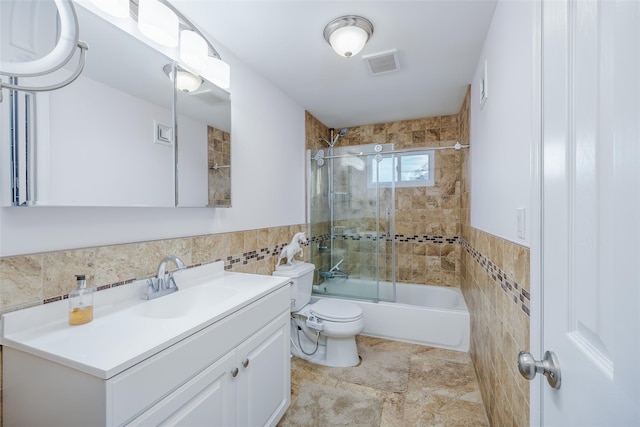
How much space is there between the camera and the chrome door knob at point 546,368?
1.95 ft

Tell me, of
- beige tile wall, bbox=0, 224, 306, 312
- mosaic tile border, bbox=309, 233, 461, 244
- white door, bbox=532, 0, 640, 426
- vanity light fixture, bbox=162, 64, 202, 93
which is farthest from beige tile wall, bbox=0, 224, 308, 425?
white door, bbox=532, 0, 640, 426

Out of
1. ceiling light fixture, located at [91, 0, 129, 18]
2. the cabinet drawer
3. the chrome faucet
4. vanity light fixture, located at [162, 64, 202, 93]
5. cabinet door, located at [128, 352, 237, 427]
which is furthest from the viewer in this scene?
vanity light fixture, located at [162, 64, 202, 93]

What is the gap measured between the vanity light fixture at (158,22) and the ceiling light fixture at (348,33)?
2.66 feet

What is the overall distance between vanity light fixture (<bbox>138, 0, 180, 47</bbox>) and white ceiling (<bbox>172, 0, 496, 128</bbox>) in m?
0.15

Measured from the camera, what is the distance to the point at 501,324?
4.27ft

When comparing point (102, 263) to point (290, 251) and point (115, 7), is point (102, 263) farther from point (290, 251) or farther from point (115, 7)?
point (290, 251)

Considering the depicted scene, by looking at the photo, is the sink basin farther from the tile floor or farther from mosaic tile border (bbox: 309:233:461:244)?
mosaic tile border (bbox: 309:233:461:244)

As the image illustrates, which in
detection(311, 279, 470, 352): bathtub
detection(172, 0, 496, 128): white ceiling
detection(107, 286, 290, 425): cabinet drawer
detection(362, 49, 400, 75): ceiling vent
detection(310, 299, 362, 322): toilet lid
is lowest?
detection(311, 279, 470, 352): bathtub

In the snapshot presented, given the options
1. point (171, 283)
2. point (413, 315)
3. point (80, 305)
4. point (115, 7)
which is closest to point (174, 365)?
point (80, 305)

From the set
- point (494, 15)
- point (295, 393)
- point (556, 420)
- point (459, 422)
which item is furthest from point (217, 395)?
point (494, 15)

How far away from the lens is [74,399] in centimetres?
73

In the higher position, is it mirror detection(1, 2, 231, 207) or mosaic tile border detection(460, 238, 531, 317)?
mirror detection(1, 2, 231, 207)

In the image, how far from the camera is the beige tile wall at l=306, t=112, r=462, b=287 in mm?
3047

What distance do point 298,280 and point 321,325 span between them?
0.38 meters
